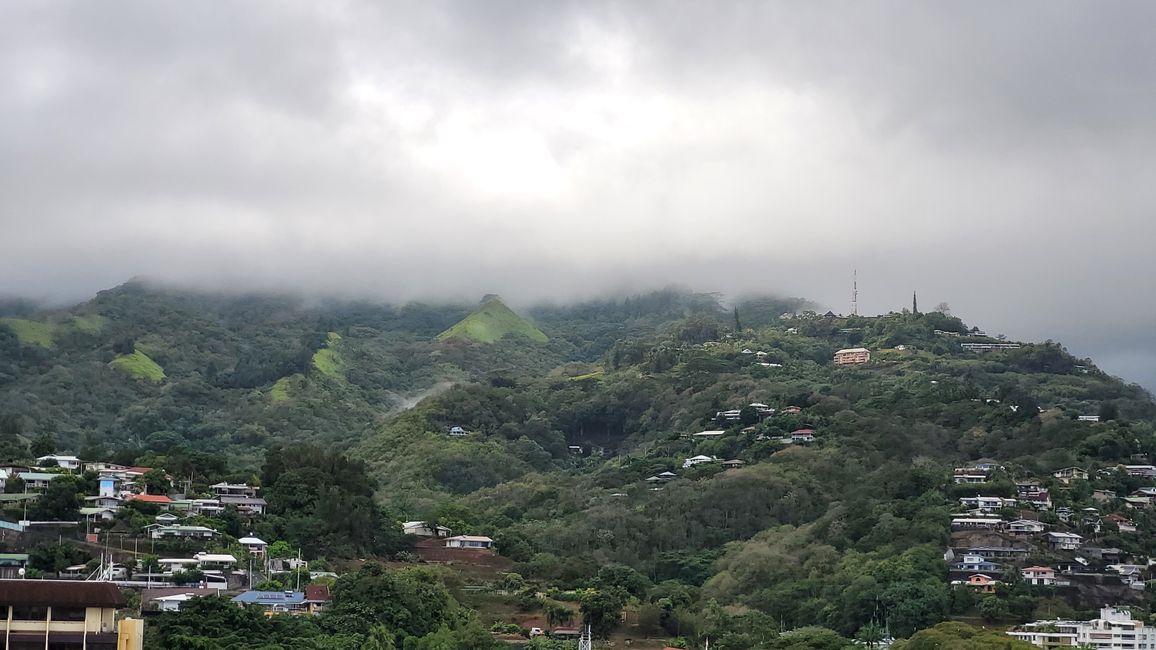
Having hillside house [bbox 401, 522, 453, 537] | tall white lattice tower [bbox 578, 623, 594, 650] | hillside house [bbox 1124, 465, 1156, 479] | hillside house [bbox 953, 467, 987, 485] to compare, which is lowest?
Answer: tall white lattice tower [bbox 578, 623, 594, 650]

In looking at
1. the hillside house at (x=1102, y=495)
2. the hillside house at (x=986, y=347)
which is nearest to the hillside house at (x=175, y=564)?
the hillside house at (x=1102, y=495)

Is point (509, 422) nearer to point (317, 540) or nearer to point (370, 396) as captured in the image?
point (370, 396)

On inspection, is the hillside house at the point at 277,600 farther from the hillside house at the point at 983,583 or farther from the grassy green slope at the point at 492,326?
the grassy green slope at the point at 492,326

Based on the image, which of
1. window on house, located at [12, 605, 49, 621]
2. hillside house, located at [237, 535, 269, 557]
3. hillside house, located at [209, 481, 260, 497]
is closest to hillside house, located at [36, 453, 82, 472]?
hillside house, located at [209, 481, 260, 497]

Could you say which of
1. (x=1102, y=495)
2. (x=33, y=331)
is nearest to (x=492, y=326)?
(x=33, y=331)

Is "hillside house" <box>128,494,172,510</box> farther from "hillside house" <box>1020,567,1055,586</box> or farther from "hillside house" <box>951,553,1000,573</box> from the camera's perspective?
→ "hillside house" <box>1020,567,1055,586</box>

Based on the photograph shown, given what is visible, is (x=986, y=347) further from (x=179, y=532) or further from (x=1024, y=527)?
(x=179, y=532)
